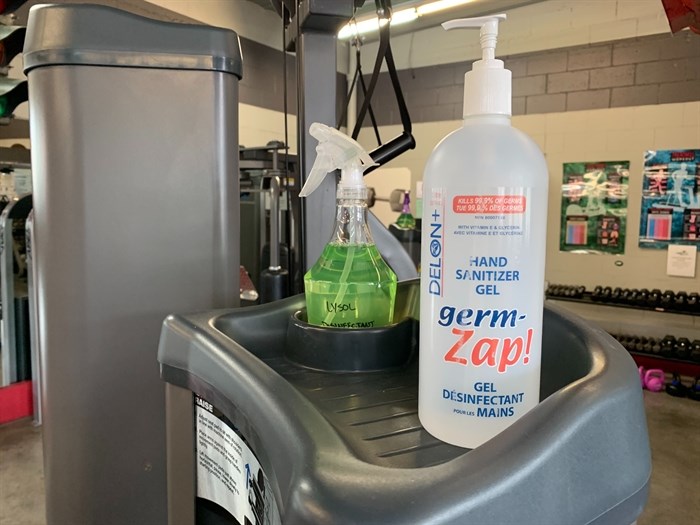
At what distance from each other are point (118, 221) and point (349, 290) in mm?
350

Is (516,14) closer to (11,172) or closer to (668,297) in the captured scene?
(668,297)

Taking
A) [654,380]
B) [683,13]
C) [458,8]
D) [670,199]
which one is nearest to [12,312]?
[683,13]

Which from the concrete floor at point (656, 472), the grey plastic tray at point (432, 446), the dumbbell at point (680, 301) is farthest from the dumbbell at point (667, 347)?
the grey plastic tray at point (432, 446)

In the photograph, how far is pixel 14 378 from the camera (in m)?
2.69

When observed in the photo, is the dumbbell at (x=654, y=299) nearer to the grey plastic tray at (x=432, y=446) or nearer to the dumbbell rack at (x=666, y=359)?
the dumbbell rack at (x=666, y=359)

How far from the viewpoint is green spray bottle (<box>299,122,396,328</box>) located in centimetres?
58

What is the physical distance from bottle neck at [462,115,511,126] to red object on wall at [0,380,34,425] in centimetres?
296

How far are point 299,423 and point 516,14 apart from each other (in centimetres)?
525

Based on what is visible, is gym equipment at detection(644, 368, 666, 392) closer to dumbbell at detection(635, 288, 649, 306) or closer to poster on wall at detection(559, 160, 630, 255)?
dumbbell at detection(635, 288, 649, 306)

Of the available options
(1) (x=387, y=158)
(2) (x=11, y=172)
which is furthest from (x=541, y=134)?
(1) (x=387, y=158)

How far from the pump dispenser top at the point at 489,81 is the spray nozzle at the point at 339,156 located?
17cm

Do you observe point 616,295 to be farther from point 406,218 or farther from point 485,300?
point 485,300

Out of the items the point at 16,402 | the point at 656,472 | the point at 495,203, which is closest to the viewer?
the point at 495,203

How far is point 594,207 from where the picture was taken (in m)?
4.50
